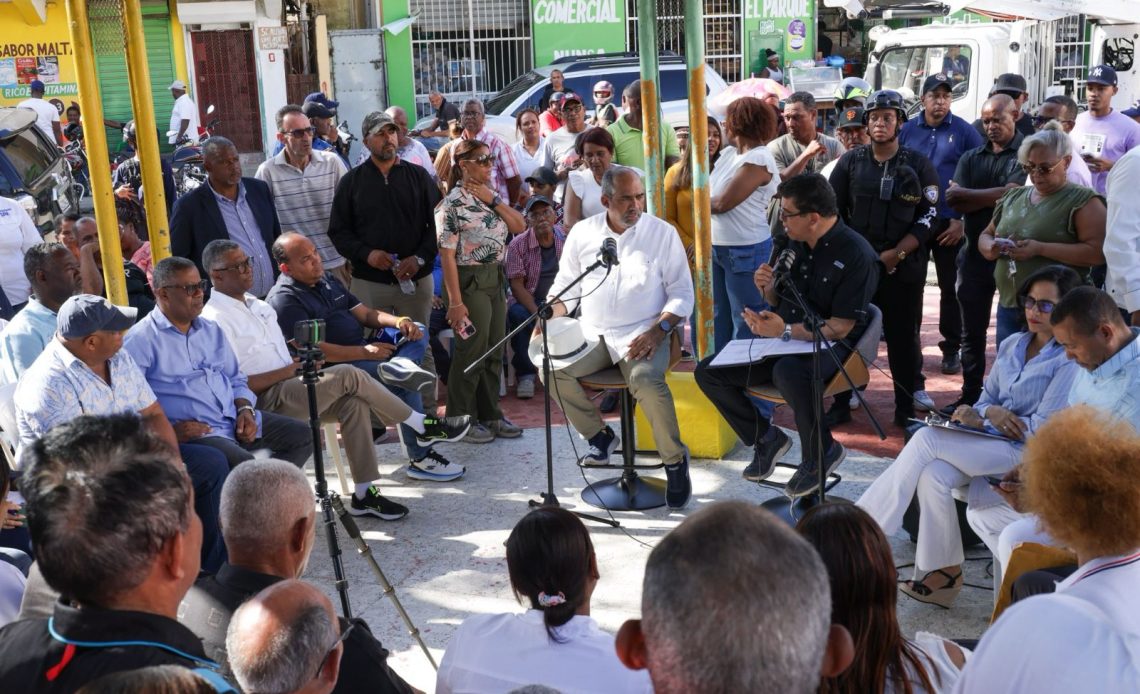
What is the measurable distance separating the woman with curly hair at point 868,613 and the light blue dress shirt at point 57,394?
2985 mm

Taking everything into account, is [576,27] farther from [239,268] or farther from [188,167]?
[239,268]

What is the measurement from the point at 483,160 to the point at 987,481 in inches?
127

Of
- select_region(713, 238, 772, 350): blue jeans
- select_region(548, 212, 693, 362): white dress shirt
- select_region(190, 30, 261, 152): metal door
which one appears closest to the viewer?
select_region(548, 212, 693, 362): white dress shirt

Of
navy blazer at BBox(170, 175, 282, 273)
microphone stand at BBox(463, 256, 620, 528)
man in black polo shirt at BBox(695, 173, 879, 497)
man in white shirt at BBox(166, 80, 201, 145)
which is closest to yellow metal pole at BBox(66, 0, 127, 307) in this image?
navy blazer at BBox(170, 175, 282, 273)

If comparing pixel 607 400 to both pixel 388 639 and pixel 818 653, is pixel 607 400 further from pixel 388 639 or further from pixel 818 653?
pixel 818 653

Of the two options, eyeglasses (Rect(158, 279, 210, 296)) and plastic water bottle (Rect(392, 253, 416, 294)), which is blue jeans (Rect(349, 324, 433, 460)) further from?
eyeglasses (Rect(158, 279, 210, 296))

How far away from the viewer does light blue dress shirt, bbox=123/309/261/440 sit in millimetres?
5137

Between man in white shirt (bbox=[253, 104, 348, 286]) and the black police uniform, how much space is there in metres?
3.09

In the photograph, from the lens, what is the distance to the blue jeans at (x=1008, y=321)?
20.6 feet

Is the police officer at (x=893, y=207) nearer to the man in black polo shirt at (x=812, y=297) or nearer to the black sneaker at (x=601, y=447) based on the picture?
the man in black polo shirt at (x=812, y=297)

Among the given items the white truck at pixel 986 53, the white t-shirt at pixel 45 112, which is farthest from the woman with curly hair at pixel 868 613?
the white t-shirt at pixel 45 112

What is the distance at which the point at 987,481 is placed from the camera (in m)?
4.59

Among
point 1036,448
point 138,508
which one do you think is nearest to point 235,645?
point 138,508

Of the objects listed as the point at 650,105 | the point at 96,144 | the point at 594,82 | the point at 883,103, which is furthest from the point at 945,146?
the point at 594,82
